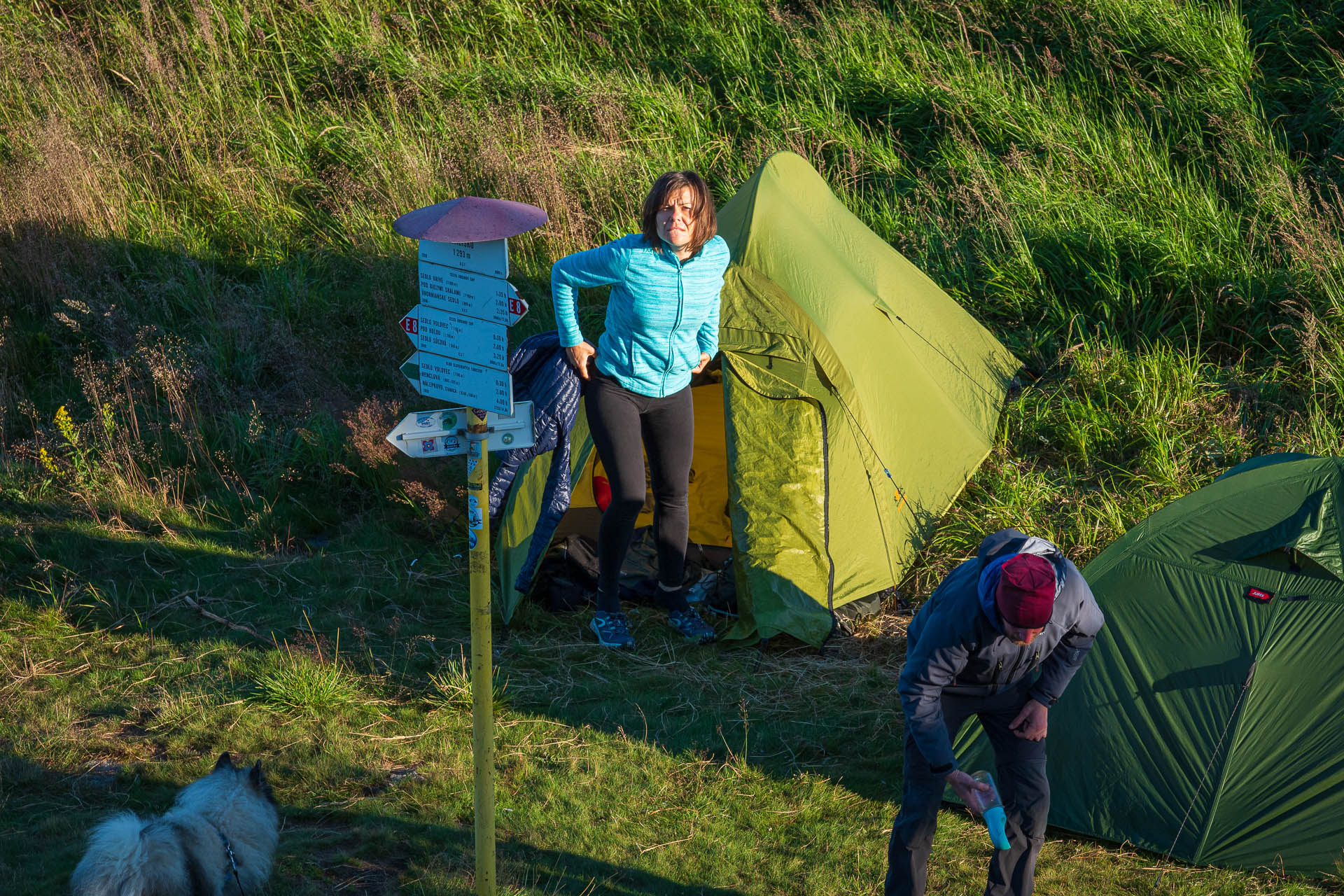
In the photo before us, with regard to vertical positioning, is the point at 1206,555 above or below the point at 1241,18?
below

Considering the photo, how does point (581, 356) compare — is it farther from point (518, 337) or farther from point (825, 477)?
point (518, 337)

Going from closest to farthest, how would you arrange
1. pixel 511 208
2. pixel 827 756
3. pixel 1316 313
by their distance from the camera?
1. pixel 511 208
2. pixel 827 756
3. pixel 1316 313

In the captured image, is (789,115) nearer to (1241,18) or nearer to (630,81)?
(630,81)

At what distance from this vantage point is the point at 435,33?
9883mm

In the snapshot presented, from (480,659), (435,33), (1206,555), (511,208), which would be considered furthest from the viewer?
(435,33)

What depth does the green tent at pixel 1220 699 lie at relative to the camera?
339 cm

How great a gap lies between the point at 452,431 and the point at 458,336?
0.79 ft

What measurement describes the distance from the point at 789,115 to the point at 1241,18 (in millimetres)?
3884

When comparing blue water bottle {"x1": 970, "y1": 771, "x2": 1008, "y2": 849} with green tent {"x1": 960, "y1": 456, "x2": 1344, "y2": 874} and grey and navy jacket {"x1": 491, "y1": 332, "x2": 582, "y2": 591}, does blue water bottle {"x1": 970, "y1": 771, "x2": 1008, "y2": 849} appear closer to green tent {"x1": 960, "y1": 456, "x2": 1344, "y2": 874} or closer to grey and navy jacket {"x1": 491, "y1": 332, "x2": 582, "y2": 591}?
green tent {"x1": 960, "y1": 456, "x2": 1344, "y2": 874}

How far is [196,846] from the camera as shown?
9.61 ft

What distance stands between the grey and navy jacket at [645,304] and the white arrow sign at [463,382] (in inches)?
61.0

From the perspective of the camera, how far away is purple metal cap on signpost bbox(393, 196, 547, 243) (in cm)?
255

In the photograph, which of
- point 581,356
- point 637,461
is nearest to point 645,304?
point 581,356

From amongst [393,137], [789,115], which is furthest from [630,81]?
[393,137]
